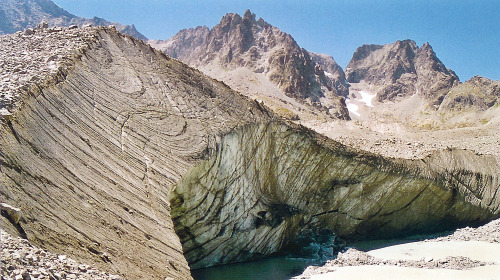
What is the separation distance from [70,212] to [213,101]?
9883mm

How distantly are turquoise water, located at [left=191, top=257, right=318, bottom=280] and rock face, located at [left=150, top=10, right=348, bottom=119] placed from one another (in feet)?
219

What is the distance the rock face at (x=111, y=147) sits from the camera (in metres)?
7.18

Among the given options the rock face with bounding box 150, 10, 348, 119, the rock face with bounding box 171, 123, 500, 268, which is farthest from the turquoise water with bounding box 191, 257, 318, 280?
the rock face with bounding box 150, 10, 348, 119

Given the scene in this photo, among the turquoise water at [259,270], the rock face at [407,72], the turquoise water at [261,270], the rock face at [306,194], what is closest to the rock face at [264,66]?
the rock face at [407,72]

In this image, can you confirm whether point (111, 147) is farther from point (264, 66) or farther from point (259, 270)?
point (264, 66)

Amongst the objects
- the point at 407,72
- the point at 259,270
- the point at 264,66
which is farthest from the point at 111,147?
the point at 407,72

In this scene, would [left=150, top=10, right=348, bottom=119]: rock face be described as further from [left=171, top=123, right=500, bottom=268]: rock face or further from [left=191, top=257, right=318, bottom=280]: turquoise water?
[left=191, top=257, right=318, bottom=280]: turquoise water

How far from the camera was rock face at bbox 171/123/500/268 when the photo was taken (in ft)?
49.4

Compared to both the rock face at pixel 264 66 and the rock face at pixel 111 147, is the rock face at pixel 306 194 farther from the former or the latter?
the rock face at pixel 264 66

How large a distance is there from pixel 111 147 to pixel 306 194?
1136 cm

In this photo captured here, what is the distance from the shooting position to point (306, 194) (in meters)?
19.9

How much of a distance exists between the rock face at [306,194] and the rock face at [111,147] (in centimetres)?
139

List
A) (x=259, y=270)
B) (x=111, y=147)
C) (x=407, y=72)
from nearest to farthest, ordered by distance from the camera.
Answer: (x=111, y=147) → (x=259, y=270) → (x=407, y=72)

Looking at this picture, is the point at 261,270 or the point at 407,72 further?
the point at 407,72
